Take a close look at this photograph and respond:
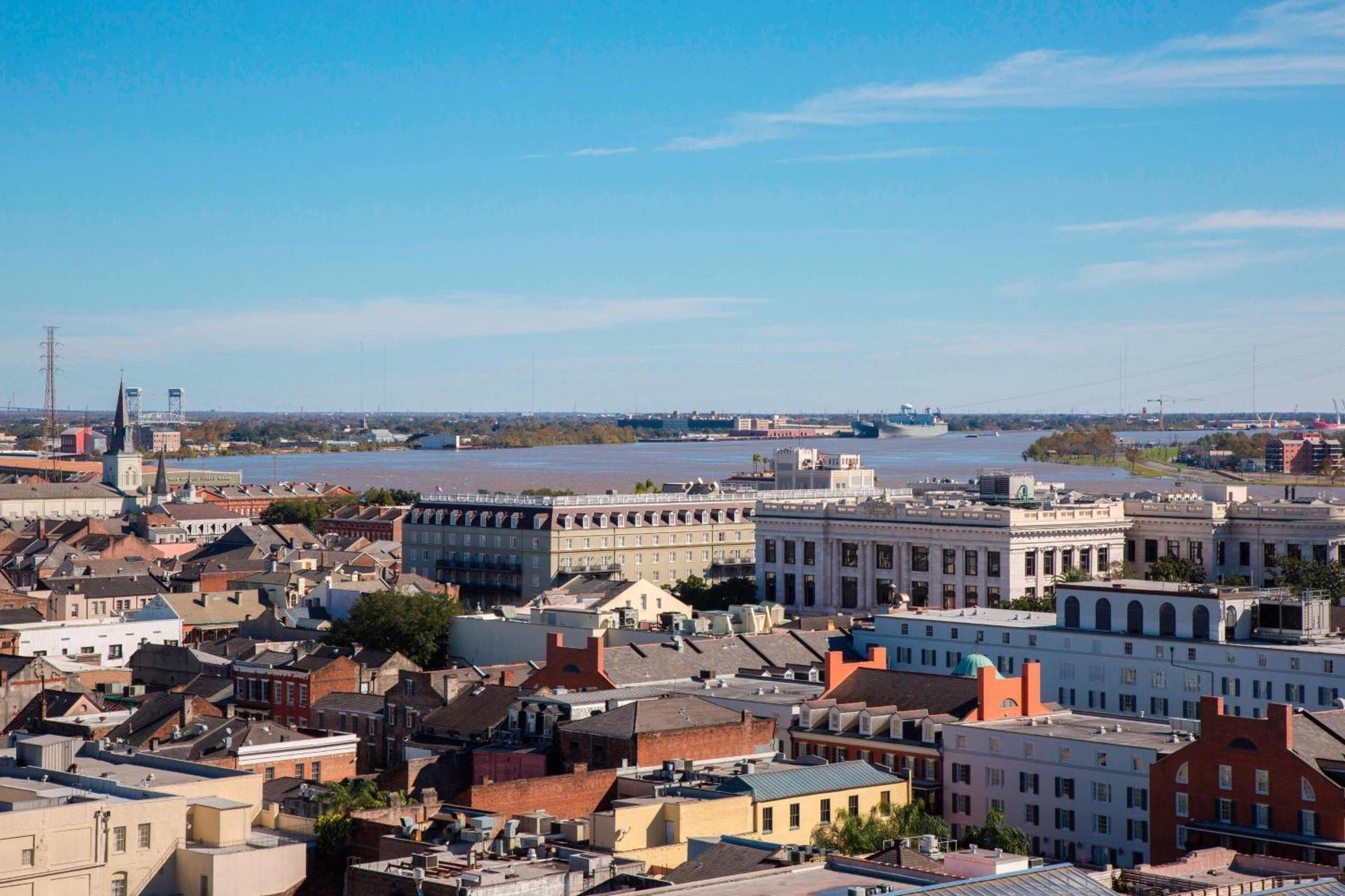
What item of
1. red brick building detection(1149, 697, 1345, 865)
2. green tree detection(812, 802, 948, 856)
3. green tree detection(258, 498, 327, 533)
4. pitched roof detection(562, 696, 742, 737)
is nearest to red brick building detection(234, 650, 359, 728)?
pitched roof detection(562, 696, 742, 737)

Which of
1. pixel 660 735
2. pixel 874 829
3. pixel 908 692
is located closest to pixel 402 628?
pixel 908 692

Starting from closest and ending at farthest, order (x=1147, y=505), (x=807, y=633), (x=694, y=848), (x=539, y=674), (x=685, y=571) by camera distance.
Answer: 1. (x=694, y=848)
2. (x=539, y=674)
3. (x=807, y=633)
4. (x=1147, y=505)
5. (x=685, y=571)

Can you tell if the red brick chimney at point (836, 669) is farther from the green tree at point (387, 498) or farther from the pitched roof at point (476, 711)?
the green tree at point (387, 498)

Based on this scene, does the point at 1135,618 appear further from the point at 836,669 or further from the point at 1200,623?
the point at 836,669

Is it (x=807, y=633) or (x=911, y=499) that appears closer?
(x=807, y=633)

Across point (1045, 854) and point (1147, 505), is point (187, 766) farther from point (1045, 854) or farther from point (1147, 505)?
point (1147, 505)

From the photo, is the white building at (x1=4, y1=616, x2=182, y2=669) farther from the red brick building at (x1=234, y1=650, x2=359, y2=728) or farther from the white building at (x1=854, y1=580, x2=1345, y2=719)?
the white building at (x1=854, y1=580, x2=1345, y2=719)

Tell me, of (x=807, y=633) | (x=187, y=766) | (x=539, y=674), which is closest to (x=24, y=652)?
(x=539, y=674)
